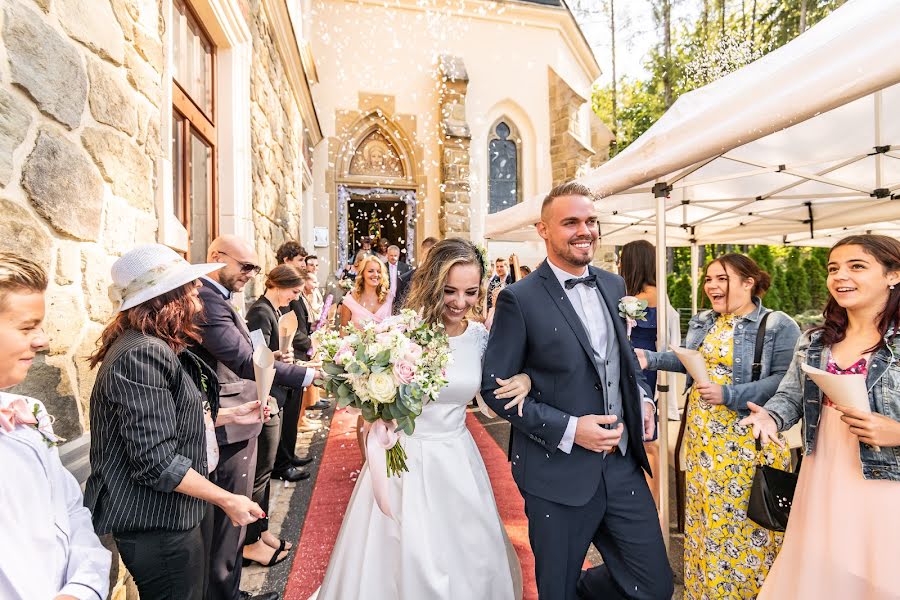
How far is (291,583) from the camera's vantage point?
3084 millimetres

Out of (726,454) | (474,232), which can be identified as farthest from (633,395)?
(474,232)

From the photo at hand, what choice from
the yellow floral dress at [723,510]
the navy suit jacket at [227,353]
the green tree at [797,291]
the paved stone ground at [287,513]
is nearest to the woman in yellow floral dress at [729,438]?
the yellow floral dress at [723,510]

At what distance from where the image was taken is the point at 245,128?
4773 millimetres

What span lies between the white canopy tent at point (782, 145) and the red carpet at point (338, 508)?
3.73 feet

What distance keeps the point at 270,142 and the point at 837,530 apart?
632 centimetres

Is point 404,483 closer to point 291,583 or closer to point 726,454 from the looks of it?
point 291,583

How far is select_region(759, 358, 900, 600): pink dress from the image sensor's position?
1.91 meters

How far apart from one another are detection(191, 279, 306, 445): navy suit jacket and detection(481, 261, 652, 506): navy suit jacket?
1.34 m

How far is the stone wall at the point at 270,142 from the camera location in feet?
17.2

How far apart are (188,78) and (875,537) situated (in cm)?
505

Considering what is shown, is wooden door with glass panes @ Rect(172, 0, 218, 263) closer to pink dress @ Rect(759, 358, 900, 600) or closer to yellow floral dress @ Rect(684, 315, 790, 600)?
yellow floral dress @ Rect(684, 315, 790, 600)

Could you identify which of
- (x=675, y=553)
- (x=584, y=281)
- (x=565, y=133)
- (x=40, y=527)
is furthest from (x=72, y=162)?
(x=565, y=133)

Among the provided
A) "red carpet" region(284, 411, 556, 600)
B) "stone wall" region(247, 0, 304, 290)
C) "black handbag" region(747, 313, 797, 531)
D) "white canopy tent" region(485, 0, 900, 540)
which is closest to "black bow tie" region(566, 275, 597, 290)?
"white canopy tent" region(485, 0, 900, 540)

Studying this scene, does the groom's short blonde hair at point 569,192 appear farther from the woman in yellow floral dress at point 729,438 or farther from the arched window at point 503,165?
the arched window at point 503,165
